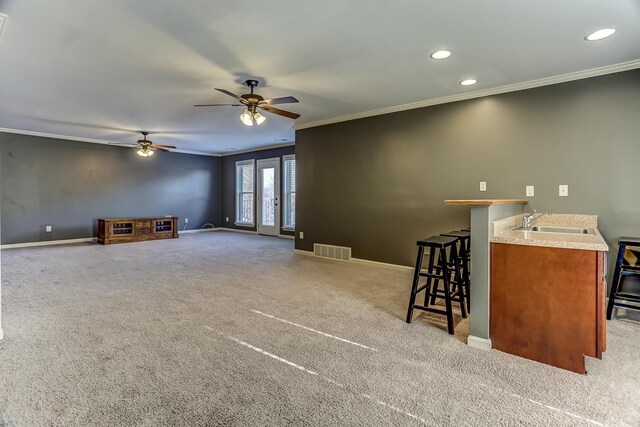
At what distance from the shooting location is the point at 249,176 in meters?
9.27

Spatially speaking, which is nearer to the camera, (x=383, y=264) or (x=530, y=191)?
(x=530, y=191)

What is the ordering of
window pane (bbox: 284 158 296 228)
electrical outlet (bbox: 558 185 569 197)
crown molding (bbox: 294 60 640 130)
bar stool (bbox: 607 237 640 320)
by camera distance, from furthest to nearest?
1. window pane (bbox: 284 158 296 228)
2. electrical outlet (bbox: 558 185 569 197)
3. crown molding (bbox: 294 60 640 130)
4. bar stool (bbox: 607 237 640 320)

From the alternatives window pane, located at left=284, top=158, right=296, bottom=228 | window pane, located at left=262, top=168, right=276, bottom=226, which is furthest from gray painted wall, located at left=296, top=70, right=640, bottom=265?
window pane, located at left=262, top=168, right=276, bottom=226

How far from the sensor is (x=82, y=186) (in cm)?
729

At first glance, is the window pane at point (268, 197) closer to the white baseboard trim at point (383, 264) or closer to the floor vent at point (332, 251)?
the floor vent at point (332, 251)

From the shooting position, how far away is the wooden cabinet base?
2002 millimetres

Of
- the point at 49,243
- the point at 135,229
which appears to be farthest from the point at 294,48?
the point at 49,243

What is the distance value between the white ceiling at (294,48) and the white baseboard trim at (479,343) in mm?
2322

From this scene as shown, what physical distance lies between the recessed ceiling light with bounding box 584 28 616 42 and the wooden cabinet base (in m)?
1.81

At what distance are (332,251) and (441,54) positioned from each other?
345 cm

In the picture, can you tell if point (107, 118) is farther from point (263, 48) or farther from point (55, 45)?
point (263, 48)

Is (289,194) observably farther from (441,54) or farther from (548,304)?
(548,304)

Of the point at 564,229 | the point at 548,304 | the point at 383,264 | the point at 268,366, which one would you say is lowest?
the point at 268,366

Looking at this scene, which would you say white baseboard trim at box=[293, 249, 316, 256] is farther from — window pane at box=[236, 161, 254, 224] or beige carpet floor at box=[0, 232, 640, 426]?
window pane at box=[236, 161, 254, 224]
